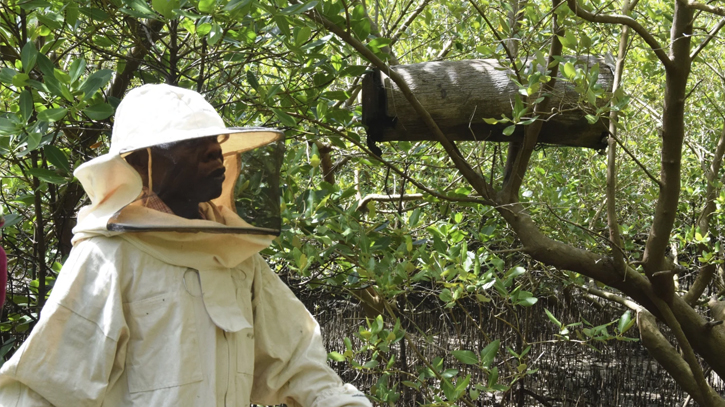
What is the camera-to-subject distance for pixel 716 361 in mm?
2922

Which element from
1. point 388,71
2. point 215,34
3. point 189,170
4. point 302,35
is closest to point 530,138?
point 388,71

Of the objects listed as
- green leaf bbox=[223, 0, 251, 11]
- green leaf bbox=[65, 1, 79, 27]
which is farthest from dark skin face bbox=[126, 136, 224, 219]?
green leaf bbox=[65, 1, 79, 27]

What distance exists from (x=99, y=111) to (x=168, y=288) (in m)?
0.79

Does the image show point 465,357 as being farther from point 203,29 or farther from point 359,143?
point 203,29

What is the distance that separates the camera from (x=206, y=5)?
181 cm

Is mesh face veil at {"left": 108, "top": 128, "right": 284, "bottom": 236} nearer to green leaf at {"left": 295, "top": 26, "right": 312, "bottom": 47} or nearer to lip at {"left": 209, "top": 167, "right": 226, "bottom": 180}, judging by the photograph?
lip at {"left": 209, "top": 167, "right": 226, "bottom": 180}

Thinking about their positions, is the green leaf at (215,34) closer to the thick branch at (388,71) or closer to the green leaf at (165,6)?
the green leaf at (165,6)

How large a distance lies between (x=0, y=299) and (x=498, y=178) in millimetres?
2504

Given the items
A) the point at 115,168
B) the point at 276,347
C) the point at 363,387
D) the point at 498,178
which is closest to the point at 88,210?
the point at 115,168

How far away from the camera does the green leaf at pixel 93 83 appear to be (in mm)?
1774

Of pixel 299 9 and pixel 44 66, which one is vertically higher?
pixel 299 9

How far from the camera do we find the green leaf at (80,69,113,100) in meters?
1.77

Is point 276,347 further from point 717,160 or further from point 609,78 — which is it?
point 717,160

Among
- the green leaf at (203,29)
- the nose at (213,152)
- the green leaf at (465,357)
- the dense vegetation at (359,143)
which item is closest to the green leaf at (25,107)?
the dense vegetation at (359,143)
